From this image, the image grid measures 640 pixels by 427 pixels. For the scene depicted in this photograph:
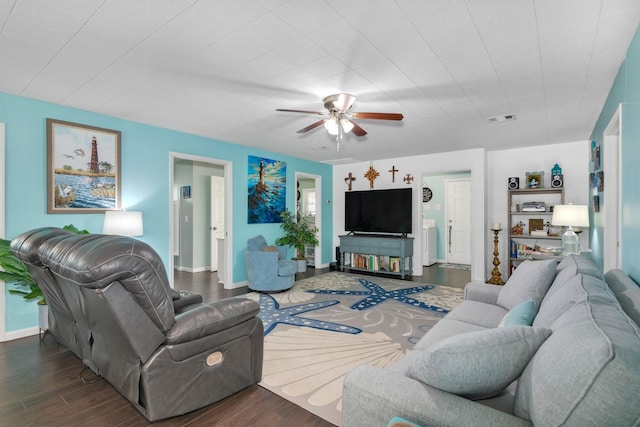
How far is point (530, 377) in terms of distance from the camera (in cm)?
103

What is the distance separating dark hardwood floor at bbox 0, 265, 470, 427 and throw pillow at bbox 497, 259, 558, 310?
5.31ft

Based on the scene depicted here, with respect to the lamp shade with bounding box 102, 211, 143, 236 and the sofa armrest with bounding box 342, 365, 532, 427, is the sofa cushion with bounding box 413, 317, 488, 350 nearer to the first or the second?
the sofa armrest with bounding box 342, 365, 532, 427

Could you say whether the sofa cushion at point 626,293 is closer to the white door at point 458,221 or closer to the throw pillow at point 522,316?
the throw pillow at point 522,316

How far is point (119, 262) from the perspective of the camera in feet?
5.19

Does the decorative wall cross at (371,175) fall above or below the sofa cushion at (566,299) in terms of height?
above

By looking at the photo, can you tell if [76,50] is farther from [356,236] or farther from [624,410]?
[356,236]

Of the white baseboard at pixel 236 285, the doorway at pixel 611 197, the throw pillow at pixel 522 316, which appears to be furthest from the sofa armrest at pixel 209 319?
the doorway at pixel 611 197

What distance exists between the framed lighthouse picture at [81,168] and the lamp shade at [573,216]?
547 centimetres

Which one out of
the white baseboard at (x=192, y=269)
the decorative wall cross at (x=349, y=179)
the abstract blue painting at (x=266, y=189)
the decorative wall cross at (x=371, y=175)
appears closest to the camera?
the abstract blue painting at (x=266, y=189)

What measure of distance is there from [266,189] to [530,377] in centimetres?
531

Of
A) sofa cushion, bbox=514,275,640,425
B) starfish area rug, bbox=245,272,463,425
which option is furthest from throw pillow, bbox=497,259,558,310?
sofa cushion, bbox=514,275,640,425

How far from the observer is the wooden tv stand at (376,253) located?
6.25 m

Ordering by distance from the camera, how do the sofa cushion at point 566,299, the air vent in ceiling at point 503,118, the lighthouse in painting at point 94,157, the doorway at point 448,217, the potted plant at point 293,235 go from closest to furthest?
the sofa cushion at point 566,299
the lighthouse in painting at point 94,157
the air vent in ceiling at point 503,118
the potted plant at point 293,235
the doorway at point 448,217

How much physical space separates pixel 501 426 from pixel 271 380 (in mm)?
1766
